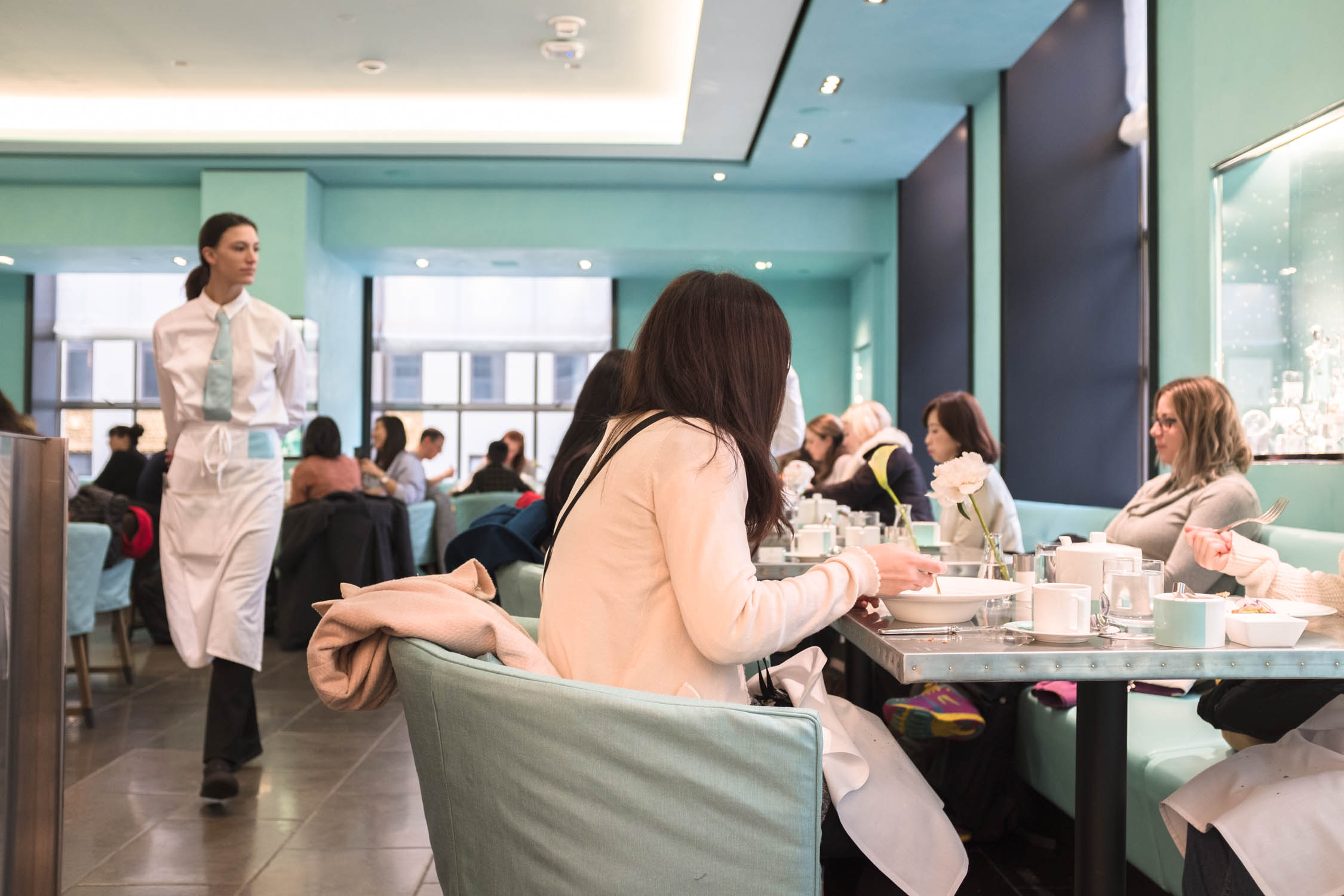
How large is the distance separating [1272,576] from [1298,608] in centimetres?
16

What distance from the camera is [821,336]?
10633mm

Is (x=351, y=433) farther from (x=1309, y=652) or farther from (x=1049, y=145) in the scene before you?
(x=1309, y=652)

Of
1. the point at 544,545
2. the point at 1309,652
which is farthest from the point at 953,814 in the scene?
the point at 1309,652

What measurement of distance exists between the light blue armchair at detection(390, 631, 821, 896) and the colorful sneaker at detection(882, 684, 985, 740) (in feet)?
4.23

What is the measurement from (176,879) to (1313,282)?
357 centimetres

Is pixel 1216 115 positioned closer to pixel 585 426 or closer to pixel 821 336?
pixel 585 426

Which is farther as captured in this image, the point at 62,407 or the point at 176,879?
the point at 62,407

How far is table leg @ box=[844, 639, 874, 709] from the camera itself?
114 inches

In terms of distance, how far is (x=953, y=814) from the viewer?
2.53m

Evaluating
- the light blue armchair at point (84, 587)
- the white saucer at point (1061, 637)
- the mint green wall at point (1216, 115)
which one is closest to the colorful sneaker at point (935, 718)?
the white saucer at point (1061, 637)

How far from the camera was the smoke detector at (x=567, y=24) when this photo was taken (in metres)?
6.17

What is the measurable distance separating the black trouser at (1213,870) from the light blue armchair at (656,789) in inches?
26.6

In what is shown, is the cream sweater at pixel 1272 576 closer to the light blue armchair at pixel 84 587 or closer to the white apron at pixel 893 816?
the white apron at pixel 893 816

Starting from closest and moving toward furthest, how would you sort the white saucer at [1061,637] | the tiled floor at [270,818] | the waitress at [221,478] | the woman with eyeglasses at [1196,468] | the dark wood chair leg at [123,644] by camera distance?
the white saucer at [1061,637]
the tiled floor at [270,818]
the woman with eyeglasses at [1196,468]
the waitress at [221,478]
the dark wood chair leg at [123,644]
